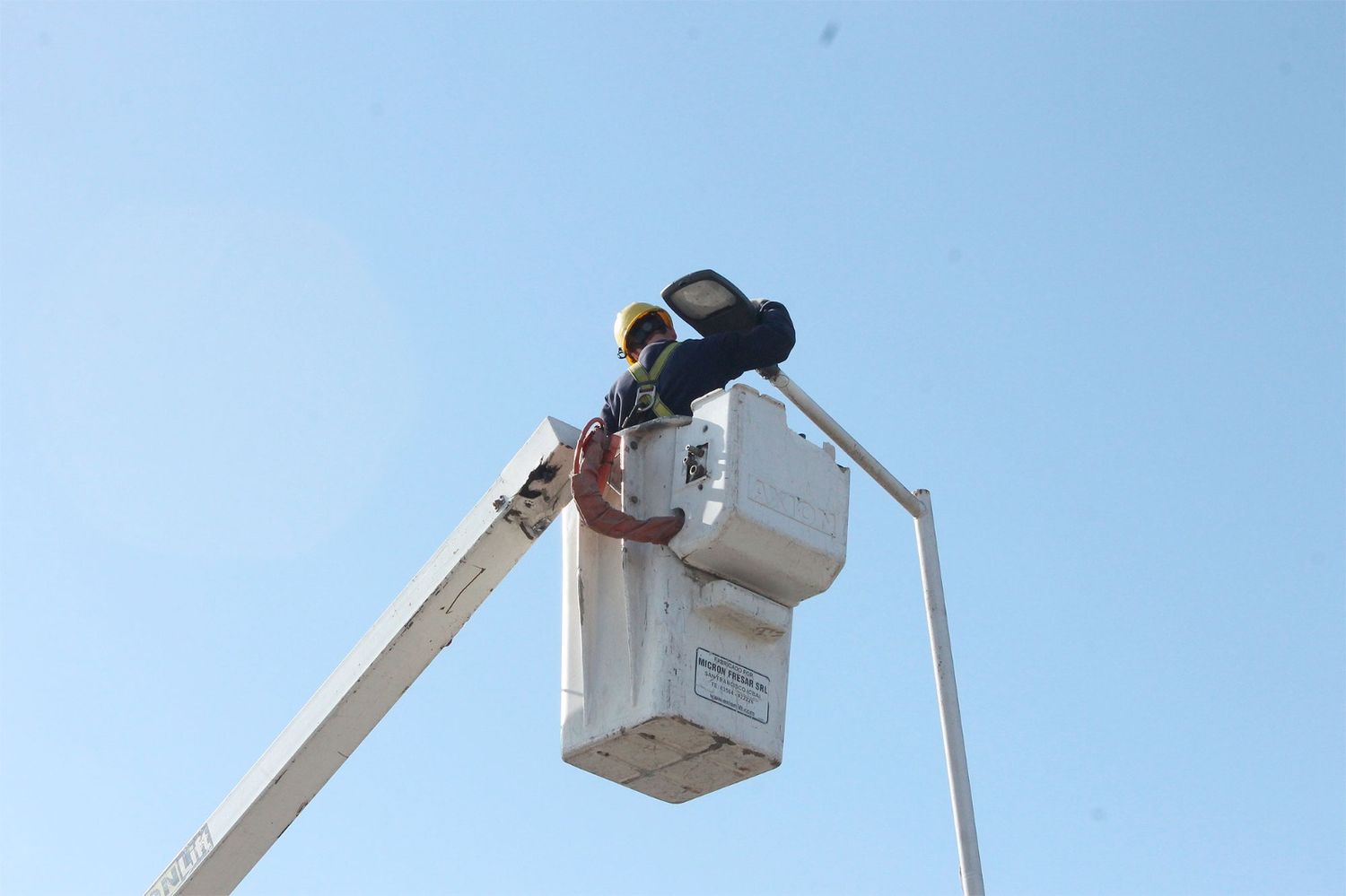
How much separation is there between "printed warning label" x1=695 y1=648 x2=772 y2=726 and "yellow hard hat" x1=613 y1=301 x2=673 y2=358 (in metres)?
1.69

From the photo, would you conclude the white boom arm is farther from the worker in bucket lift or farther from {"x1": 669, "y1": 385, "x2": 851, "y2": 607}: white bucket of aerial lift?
{"x1": 669, "y1": 385, "x2": 851, "y2": 607}: white bucket of aerial lift

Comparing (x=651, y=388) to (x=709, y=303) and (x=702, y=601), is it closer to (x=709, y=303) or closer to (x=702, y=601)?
(x=709, y=303)

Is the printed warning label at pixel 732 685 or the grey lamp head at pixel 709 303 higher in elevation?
the grey lamp head at pixel 709 303

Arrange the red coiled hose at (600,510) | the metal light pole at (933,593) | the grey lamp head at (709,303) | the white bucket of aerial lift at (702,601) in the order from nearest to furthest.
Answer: the white bucket of aerial lift at (702,601) < the red coiled hose at (600,510) < the grey lamp head at (709,303) < the metal light pole at (933,593)

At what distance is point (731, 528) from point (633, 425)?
86cm

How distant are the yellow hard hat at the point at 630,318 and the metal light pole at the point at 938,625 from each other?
65 centimetres

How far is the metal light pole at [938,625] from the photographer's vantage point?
960 cm

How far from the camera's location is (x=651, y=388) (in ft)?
27.0

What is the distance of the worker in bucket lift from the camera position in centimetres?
820

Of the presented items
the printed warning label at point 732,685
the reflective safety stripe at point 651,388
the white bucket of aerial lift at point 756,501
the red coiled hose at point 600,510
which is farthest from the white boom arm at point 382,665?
the printed warning label at point 732,685

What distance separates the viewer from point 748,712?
303 inches

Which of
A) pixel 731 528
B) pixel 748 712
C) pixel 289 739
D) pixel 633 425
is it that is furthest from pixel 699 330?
pixel 289 739

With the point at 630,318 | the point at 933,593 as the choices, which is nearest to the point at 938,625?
the point at 933,593

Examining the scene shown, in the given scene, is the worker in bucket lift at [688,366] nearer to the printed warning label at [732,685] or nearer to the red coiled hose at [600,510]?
the red coiled hose at [600,510]
